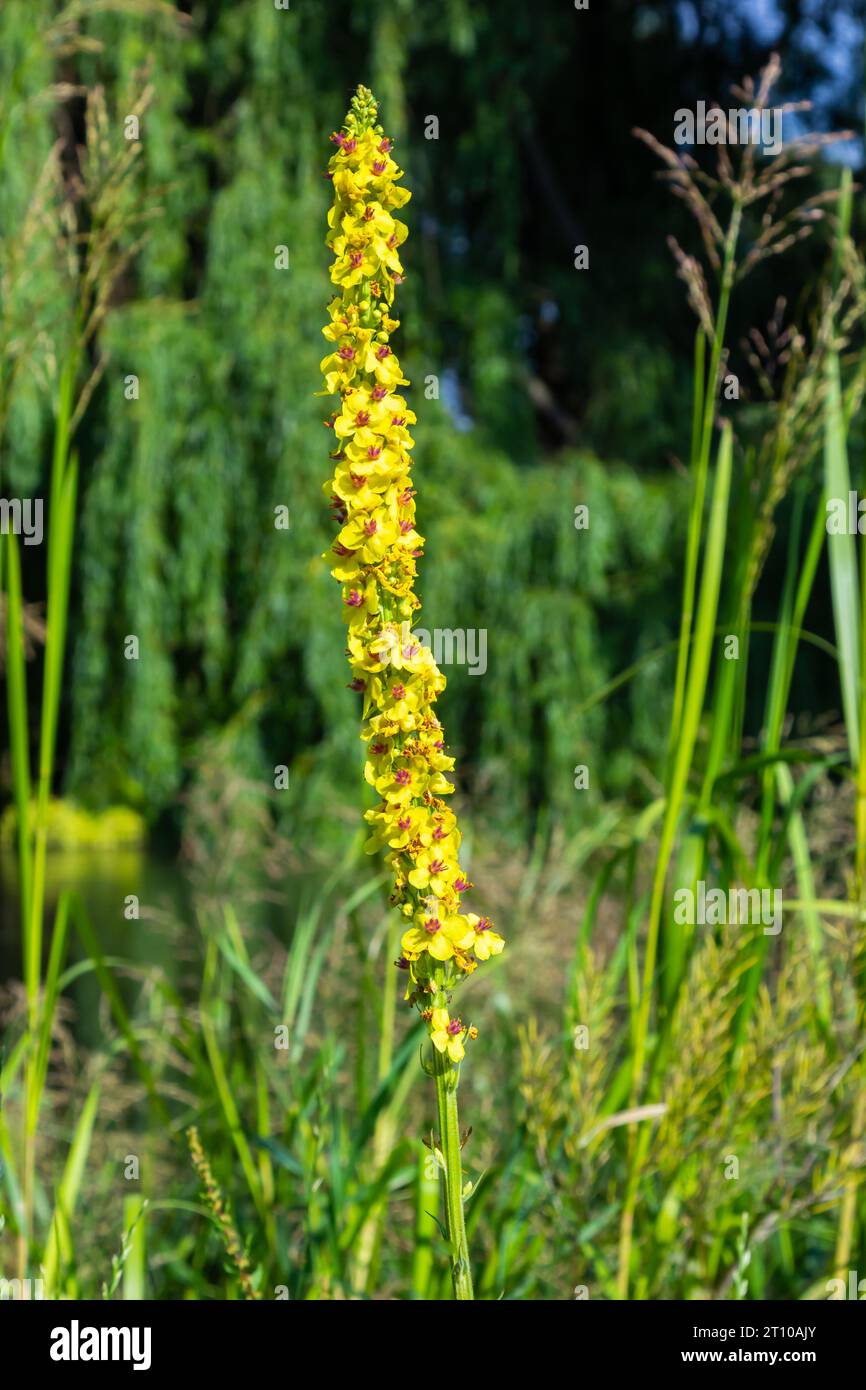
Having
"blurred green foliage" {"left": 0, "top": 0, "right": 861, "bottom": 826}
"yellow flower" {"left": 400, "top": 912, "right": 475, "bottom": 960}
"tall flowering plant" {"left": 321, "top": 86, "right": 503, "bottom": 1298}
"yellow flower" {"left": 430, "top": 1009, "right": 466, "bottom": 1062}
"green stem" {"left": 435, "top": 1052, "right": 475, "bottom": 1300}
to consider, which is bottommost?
"green stem" {"left": 435, "top": 1052, "right": 475, "bottom": 1300}

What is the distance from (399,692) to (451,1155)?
254mm

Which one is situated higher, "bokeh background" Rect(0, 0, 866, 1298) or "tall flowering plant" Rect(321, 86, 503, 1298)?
"bokeh background" Rect(0, 0, 866, 1298)

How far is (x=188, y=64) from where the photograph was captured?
23.2ft

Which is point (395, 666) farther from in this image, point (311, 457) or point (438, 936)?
point (311, 457)

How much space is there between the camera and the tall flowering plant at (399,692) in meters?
0.76

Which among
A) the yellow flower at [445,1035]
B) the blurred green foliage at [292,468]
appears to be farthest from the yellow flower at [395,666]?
the blurred green foliage at [292,468]

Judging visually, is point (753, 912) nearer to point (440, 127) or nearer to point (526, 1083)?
point (526, 1083)

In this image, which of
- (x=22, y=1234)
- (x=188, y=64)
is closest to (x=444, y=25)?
(x=188, y=64)

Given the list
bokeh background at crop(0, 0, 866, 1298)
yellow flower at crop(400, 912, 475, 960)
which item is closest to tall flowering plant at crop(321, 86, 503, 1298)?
yellow flower at crop(400, 912, 475, 960)

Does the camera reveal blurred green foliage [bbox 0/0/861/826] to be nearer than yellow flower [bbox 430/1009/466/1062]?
No

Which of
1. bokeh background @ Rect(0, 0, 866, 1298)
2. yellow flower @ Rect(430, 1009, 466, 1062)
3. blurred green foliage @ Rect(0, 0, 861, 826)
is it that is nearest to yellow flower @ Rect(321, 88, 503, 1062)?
yellow flower @ Rect(430, 1009, 466, 1062)

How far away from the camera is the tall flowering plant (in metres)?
0.76

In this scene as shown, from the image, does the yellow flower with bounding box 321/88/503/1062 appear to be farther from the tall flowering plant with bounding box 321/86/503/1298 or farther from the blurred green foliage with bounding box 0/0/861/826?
the blurred green foliage with bounding box 0/0/861/826
